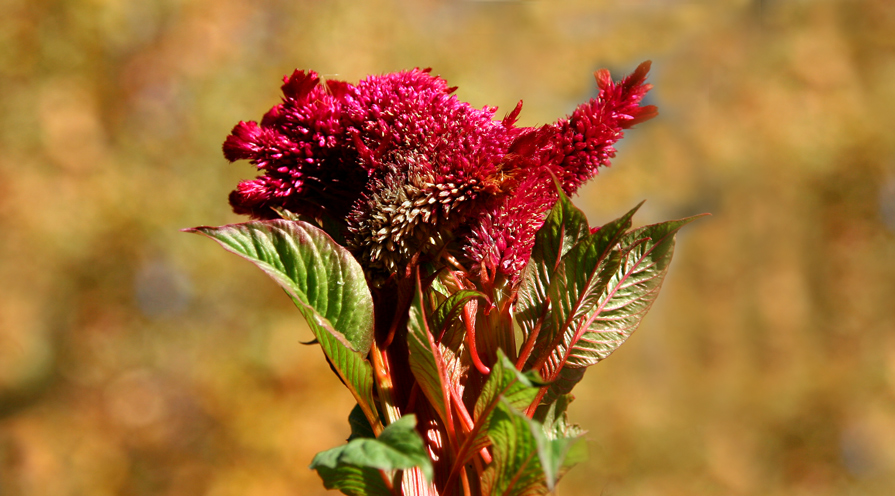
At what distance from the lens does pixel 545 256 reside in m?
0.31

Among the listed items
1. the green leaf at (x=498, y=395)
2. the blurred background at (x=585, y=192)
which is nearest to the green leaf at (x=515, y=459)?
the green leaf at (x=498, y=395)

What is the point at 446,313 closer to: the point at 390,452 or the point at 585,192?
the point at 390,452

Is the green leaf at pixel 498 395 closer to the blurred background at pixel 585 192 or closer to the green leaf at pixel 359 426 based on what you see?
the green leaf at pixel 359 426

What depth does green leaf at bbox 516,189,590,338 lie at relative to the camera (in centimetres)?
30

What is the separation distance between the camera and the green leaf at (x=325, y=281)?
29cm

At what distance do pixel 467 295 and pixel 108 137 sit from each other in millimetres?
1205

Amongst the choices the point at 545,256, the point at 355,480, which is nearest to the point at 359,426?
the point at 355,480

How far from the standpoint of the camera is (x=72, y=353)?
3.89 ft

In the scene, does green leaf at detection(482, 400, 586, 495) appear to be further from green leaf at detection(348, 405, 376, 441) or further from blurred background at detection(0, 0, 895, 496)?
blurred background at detection(0, 0, 895, 496)

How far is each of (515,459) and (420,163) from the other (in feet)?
0.51

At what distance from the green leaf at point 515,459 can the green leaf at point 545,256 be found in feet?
0.21

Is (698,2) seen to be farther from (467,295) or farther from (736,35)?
(467,295)

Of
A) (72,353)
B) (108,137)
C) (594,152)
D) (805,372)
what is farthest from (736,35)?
(72,353)

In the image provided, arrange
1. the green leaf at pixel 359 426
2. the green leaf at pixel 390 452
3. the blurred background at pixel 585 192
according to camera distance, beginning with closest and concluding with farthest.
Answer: the green leaf at pixel 390 452 < the green leaf at pixel 359 426 < the blurred background at pixel 585 192
